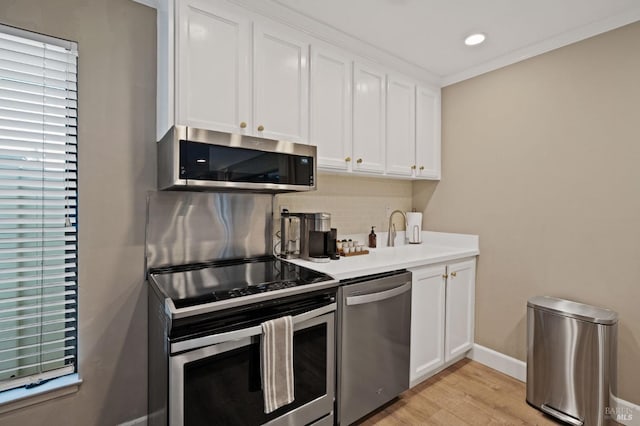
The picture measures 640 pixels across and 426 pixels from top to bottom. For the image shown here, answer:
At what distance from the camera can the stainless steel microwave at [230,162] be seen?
153 cm

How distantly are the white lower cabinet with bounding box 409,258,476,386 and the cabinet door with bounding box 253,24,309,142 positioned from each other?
132 cm

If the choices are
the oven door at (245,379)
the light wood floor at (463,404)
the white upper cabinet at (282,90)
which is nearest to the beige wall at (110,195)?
the white upper cabinet at (282,90)

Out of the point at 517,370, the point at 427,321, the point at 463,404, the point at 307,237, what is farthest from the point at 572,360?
the point at 307,237

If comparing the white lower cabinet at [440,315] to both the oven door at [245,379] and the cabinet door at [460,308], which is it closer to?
the cabinet door at [460,308]

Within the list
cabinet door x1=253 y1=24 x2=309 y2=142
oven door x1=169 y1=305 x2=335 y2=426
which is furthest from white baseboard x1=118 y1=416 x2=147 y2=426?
cabinet door x1=253 y1=24 x2=309 y2=142

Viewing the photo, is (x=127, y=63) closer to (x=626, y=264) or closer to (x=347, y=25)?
(x=347, y=25)

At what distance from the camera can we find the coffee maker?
7.06ft

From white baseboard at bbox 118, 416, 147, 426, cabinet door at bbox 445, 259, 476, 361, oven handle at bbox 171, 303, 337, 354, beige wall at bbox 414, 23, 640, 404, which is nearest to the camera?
oven handle at bbox 171, 303, 337, 354

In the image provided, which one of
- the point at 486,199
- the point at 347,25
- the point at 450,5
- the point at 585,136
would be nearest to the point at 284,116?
the point at 347,25

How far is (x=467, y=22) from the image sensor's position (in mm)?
2109

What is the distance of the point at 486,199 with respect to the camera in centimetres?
276

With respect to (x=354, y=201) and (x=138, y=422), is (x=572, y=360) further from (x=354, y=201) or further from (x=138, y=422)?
(x=138, y=422)

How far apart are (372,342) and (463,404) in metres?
0.90

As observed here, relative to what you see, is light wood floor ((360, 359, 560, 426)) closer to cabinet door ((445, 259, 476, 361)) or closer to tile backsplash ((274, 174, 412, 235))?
cabinet door ((445, 259, 476, 361))
